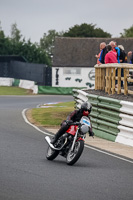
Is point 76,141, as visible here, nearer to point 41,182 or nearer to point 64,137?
point 64,137

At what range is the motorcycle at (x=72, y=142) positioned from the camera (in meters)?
12.5

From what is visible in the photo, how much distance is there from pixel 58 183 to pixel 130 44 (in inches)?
3020

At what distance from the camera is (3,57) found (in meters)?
76.9

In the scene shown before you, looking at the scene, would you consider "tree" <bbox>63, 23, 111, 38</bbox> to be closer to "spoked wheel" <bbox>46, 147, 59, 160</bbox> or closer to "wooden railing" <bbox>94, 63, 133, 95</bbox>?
"wooden railing" <bbox>94, 63, 133, 95</bbox>

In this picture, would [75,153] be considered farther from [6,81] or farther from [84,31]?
[84,31]

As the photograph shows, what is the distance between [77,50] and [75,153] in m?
75.6

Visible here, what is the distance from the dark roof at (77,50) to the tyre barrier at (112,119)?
65.0 m

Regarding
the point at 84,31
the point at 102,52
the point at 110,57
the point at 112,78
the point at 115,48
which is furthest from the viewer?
the point at 84,31

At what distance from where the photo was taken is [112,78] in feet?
66.2

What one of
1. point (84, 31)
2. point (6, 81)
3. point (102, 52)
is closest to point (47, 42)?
point (84, 31)

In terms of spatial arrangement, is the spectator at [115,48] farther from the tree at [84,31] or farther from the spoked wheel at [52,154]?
the tree at [84,31]

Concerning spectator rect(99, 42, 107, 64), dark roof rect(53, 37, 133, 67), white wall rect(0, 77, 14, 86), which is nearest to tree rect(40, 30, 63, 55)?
dark roof rect(53, 37, 133, 67)

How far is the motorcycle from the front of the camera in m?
12.5

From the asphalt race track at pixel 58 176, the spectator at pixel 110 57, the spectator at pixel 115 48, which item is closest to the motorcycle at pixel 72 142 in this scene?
the asphalt race track at pixel 58 176
